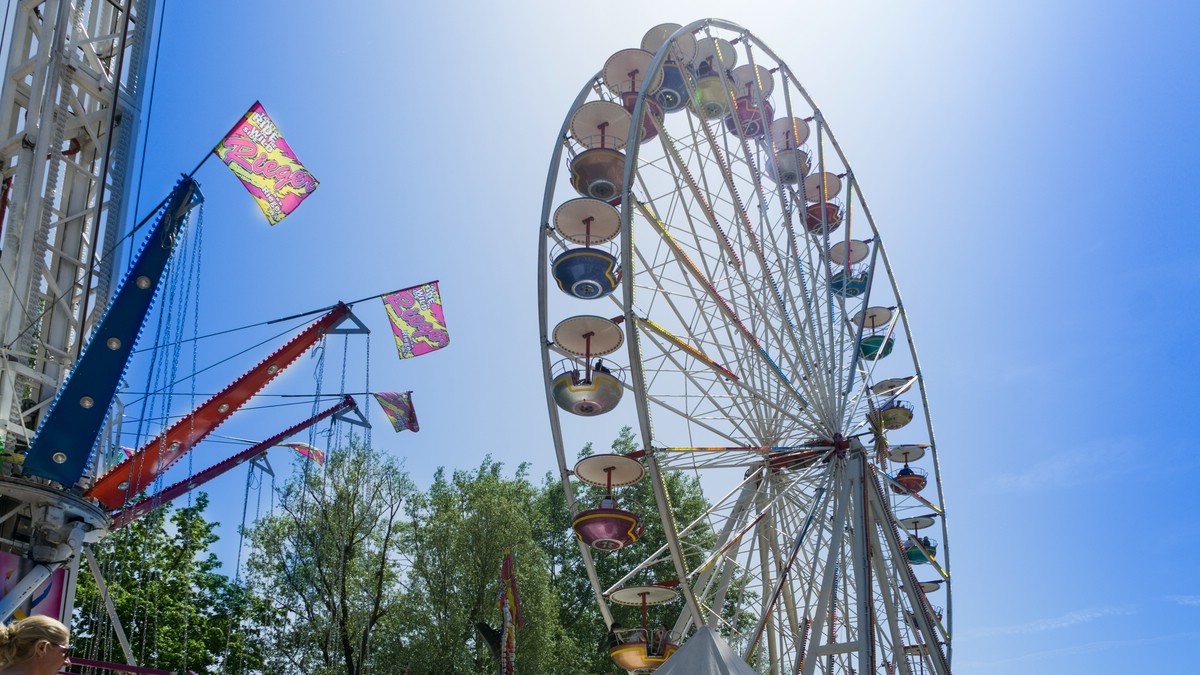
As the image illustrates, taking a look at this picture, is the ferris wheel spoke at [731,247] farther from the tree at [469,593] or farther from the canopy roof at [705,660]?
the tree at [469,593]

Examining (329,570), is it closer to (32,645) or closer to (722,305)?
(722,305)

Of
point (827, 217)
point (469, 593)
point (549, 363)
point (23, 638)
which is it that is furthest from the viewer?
point (469, 593)

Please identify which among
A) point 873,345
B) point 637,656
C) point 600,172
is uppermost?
point 600,172

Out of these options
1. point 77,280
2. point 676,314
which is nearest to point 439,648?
point 676,314

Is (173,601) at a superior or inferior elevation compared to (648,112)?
inferior

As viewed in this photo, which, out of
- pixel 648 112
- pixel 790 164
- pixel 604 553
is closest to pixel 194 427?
pixel 648 112

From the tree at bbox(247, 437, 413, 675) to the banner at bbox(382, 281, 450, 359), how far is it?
18.1ft

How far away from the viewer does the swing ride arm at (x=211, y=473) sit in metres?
14.4

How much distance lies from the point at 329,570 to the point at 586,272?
1247cm

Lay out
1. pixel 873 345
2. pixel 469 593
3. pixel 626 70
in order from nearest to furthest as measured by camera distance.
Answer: pixel 626 70
pixel 873 345
pixel 469 593

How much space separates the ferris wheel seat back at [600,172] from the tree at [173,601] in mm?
13780

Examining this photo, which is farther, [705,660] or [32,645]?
[705,660]

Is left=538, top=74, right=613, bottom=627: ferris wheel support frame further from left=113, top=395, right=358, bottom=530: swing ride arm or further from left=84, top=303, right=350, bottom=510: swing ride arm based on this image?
left=113, top=395, right=358, bottom=530: swing ride arm

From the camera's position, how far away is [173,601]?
27.5 meters
